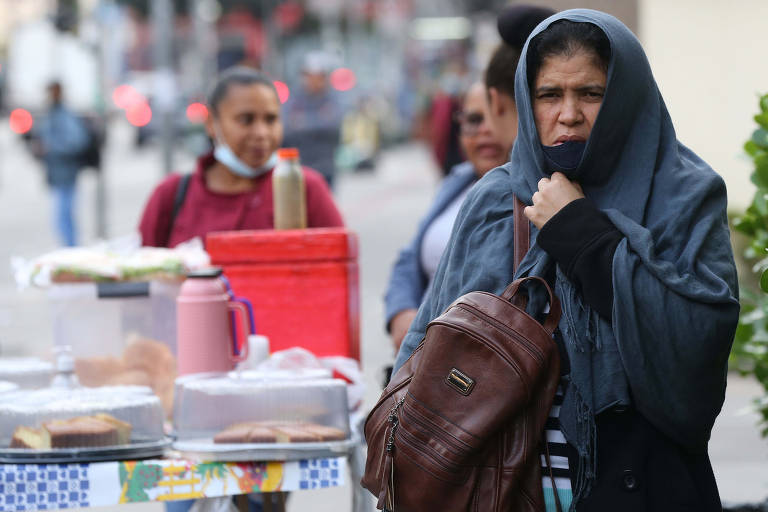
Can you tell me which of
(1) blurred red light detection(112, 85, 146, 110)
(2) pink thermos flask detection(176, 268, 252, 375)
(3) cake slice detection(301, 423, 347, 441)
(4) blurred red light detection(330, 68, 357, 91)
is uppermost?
(4) blurred red light detection(330, 68, 357, 91)

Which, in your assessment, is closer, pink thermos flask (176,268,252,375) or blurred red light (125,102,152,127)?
pink thermos flask (176,268,252,375)

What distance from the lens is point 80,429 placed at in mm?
3191

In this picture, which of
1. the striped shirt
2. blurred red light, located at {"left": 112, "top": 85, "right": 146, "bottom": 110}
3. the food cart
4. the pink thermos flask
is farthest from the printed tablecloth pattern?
blurred red light, located at {"left": 112, "top": 85, "right": 146, "bottom": 110}

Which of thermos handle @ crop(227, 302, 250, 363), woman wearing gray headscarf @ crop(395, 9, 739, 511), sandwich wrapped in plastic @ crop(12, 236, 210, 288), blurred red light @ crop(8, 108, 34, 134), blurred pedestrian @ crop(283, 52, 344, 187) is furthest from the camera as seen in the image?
blurred red light @ crop(8, 108, 34, 134)

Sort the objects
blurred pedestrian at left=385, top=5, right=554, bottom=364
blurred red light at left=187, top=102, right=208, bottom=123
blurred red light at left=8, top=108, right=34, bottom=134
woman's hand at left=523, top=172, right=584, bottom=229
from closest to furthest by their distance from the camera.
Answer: woman's hand at left=523, top=172, right=584, bottom=229
blurred pedestrian at left=385, top=5, right=554, bottom=364
blurred red light at left=8, top=108, right=34, bottom=134
blurred red light at left=187, top=102, right=208, bottom=123

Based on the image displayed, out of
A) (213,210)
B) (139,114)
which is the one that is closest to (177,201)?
(213,210)

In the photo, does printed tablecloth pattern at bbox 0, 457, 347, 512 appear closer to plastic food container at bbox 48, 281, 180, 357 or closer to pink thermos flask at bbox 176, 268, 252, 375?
pink thermos flask at bbox 176, 268, 252, 375

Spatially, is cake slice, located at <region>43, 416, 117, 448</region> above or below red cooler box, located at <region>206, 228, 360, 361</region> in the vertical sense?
below

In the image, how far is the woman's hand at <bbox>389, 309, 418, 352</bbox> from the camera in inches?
166

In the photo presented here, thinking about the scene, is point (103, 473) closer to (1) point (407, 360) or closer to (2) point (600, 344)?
(1) point (407, 360)

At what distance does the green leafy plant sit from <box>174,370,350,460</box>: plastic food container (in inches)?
45.1

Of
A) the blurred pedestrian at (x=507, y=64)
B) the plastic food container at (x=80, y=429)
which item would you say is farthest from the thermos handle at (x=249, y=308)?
the blurred pedestrian at (x=507, y=64)

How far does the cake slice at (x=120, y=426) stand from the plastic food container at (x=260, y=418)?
12cm

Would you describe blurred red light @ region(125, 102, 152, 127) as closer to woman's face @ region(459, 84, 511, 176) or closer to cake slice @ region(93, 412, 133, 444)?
woman's face @ region(459, 84, 511, 176)
